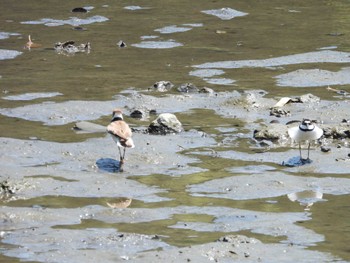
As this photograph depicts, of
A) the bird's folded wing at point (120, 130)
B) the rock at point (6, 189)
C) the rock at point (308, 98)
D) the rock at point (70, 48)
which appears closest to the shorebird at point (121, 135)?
the bird's folded wing at point (120, 130)

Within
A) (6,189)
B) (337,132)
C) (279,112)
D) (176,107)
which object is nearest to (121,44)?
(176,107)

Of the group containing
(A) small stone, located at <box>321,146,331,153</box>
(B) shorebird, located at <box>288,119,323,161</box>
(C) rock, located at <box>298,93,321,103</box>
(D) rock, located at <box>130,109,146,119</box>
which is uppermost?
(B) shorebird, located at <box>288,119,323,161</box>

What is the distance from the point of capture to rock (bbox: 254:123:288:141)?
524 inches

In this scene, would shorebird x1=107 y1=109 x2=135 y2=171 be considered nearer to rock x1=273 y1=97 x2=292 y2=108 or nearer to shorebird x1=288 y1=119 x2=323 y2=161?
shorebird x1=288 y1=119 x2=323 y2=161

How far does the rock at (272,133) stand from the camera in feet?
43.7

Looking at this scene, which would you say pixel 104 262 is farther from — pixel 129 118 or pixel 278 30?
pixel 278 30

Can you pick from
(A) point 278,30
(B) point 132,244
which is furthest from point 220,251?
(A) point 278,30

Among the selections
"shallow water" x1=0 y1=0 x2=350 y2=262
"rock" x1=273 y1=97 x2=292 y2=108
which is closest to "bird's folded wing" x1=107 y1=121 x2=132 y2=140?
"shallow water" x1=0 y1=0 x2=350 y2=262

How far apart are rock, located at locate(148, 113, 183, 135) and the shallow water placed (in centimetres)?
25

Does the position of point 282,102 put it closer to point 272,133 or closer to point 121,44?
point 272,133

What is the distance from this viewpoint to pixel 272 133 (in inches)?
526

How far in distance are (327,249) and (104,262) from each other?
78.7 inches

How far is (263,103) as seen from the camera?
49.2 ft

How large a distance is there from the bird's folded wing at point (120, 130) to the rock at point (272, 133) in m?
1.88
